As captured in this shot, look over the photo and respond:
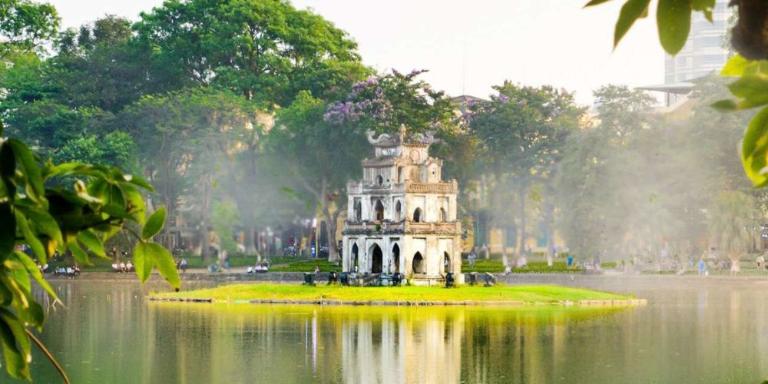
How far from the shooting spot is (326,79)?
11325 cm

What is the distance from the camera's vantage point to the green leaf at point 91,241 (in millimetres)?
4156

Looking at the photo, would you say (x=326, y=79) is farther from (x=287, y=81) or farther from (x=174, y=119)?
(x=174, y=119)

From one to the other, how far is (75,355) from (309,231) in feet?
274

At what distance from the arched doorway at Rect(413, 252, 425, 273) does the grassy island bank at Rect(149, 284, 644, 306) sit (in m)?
3.19

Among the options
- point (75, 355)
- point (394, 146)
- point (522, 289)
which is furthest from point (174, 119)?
point (75, 355)

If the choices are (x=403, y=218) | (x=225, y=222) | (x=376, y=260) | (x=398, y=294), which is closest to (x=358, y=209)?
(x=376, y=260)

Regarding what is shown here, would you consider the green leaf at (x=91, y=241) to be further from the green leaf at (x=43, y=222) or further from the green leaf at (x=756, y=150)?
the green leaf at (x=756, y=150)

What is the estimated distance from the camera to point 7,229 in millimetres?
3643

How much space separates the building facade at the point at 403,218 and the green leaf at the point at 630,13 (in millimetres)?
70896

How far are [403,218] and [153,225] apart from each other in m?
71.1

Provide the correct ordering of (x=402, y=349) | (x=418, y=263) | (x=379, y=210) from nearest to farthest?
(x=402, y=349) → (x=418, y=263) → (x=379, y=210)

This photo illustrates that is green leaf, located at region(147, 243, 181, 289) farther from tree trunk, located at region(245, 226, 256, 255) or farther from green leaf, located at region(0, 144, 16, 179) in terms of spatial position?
tree trunk, located at region(245, 226, 256, 255)

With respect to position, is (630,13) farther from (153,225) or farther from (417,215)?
(417,215)

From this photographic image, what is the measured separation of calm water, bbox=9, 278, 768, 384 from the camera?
39.5m
